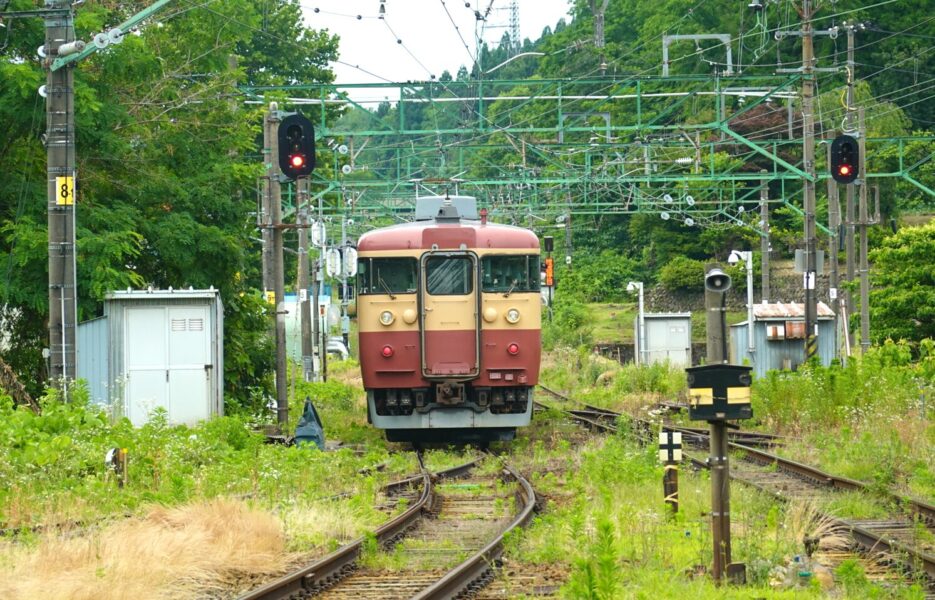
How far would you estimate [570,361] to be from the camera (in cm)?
4331

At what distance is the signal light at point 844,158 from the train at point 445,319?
4798 mm

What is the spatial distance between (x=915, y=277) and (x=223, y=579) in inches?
826

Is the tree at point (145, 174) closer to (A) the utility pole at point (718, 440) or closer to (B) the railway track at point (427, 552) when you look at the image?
(B) the railway track at point (427, 552)

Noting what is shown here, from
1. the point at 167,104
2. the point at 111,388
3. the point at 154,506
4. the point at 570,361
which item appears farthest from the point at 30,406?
the point at 570,361

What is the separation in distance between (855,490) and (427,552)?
5088 millimetres

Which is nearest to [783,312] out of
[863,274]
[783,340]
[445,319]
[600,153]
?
[783,340]

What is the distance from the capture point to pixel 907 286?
A: 27547mm

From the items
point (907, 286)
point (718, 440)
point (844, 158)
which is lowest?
point (718, 440)

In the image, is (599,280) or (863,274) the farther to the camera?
(599,280)

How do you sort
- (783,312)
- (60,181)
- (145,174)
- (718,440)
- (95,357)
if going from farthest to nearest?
(783,312) < (145,174) < (95,357) < (60,181) < (718,440)

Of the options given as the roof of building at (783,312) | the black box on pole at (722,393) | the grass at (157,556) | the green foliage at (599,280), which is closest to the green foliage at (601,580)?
the black box on pole at (722,393)

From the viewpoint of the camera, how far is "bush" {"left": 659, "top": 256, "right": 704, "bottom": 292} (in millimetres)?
58000

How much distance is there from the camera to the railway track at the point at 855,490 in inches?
389

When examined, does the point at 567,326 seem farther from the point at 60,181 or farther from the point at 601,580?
the point at 601,580
